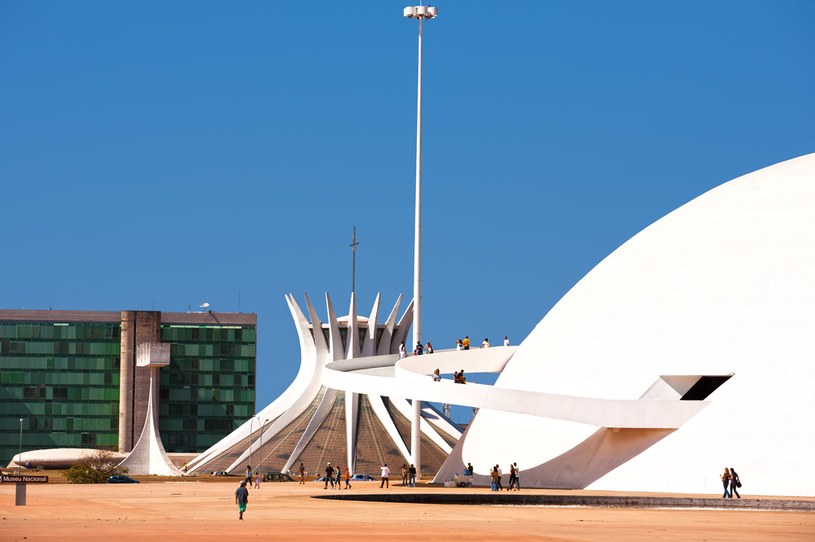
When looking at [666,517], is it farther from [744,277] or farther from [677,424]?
[744,277]

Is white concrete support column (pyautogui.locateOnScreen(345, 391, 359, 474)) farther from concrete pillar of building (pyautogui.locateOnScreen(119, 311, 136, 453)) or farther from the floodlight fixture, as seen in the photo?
concrete pillar of building (pyautogui.locateOnScreen(119, 311, 136, 453))

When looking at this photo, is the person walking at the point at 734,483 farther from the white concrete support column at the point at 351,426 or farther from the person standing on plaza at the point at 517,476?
the white concrete support column at the point at 351,426

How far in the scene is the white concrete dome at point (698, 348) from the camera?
4859cm

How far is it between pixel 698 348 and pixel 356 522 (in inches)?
816

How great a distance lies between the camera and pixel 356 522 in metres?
34.4

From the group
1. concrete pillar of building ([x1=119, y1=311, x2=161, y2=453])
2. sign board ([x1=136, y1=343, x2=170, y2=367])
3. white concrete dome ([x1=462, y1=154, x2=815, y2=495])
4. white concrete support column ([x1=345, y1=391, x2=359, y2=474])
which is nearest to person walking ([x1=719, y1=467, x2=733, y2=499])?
white concrete dome ([x1=462, y1=154, x2=815, y2=495])

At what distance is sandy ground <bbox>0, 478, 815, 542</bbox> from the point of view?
30781mm

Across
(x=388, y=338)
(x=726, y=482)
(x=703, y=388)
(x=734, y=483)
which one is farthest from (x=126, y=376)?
(x=726, y=482)

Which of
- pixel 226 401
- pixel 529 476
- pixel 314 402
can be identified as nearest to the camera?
pixel 529 476

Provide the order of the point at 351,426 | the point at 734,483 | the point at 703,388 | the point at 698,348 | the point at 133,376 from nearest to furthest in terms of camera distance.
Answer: the point at 734,483, the point at 698,348, the point at 703,388, the point at 351,426, the point at 133,376

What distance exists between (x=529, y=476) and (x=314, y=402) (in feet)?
112

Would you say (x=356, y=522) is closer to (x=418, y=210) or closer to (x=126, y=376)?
(x=418, y=210)

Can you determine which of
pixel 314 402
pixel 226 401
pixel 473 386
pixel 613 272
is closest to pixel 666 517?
pixel 473 386

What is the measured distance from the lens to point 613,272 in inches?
2292
